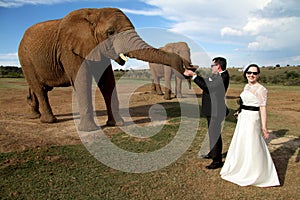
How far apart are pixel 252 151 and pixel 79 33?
5138 millimetres

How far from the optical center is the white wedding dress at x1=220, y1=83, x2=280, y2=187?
187 inches

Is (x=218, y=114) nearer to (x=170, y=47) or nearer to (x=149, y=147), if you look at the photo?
(x=149, y=147)

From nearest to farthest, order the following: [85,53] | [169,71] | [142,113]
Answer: [85,53] < [142,113] < [169,71]

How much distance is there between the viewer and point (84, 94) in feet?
24.7

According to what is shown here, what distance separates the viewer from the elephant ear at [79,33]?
24.1ft

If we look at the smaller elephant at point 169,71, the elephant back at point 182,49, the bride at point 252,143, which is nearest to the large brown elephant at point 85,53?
the bride at point 252,143

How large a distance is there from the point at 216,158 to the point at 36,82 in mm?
6265

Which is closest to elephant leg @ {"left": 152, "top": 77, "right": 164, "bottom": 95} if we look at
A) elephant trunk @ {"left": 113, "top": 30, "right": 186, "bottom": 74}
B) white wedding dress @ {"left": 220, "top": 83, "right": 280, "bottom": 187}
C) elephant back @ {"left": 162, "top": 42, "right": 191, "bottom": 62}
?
elephant back @ {"left": 162, "top": 42, "right": 191, "bottom": 62}

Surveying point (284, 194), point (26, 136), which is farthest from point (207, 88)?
point (26, 136)

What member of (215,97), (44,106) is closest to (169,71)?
(44,106)

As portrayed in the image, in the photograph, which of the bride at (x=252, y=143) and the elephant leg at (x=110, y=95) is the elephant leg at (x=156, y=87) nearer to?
the elephant leg at (x=110, y=95)

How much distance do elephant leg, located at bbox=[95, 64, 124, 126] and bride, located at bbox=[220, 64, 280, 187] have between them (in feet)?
14.4

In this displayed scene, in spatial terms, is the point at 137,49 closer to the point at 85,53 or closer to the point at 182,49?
the point at 85,53

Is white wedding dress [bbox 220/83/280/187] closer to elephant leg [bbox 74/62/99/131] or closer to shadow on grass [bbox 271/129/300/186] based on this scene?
shadow on grass [bbox 271/129/300/186]
